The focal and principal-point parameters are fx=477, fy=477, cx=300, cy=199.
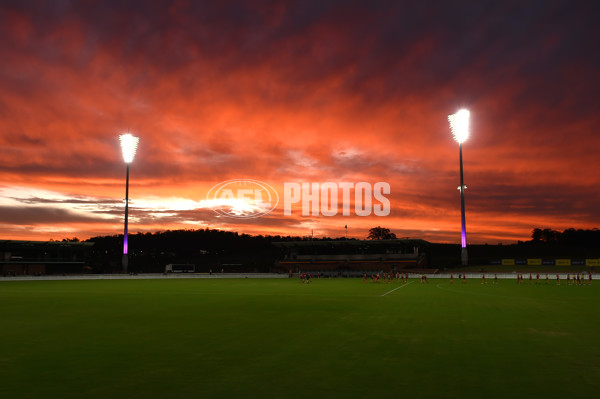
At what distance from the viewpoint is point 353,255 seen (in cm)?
11588

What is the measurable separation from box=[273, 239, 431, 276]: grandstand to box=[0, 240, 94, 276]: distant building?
47.1m

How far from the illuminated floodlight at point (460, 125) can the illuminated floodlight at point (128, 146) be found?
161ft

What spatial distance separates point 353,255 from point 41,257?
2800 inches

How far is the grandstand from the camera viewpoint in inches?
4156

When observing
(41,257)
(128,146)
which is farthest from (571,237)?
(41,257)

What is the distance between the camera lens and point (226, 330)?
14.5 metres

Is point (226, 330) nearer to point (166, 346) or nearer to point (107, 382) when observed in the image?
point (166, 346)

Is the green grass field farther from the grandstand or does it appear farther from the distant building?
the distant building

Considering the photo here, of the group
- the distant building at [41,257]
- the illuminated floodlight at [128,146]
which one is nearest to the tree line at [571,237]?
the illuminated floodlight at [128,146]

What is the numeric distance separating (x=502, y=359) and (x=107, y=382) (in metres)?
7.63

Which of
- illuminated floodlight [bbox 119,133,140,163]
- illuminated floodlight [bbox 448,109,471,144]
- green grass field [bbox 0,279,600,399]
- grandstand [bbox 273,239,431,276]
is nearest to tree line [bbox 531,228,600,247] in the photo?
grandstand [bbox 273,239,431,276]

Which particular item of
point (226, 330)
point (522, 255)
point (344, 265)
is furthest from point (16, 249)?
point (522, 255)

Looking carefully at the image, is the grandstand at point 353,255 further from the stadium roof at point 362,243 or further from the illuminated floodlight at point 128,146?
the illuminated floodlight at point 128,146

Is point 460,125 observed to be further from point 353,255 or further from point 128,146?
point 353,255
